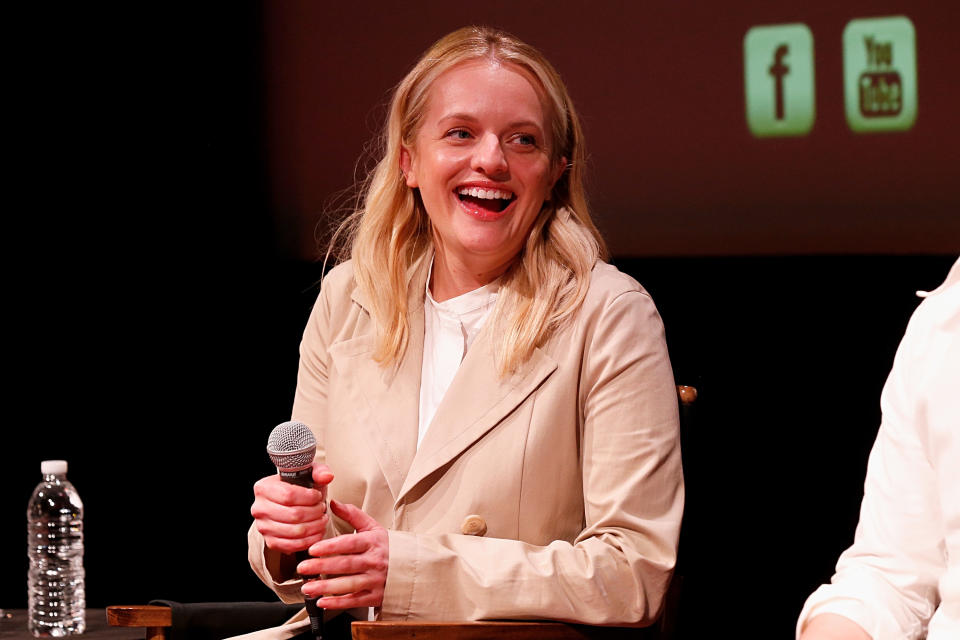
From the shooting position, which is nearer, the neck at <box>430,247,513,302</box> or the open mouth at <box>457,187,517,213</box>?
the open mouth at <box>457,187,517,213</box>

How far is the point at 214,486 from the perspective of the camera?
12.6 feet

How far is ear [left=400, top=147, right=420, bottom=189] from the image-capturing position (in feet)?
7.63

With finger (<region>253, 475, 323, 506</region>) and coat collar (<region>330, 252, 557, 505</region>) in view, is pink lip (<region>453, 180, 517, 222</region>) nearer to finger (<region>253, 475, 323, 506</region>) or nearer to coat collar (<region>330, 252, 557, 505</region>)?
coat collar (<region>330, 252, 557, 505</region>)

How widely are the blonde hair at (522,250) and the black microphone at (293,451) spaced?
0.50m

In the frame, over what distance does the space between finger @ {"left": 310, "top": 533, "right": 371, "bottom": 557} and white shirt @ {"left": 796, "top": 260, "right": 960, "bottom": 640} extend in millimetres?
762

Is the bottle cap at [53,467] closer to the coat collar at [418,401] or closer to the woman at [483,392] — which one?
the woman at [483,392]

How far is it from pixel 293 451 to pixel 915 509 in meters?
0.89

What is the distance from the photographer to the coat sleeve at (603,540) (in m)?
1.91

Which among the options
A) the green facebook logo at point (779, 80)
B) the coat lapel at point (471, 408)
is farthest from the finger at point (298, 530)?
the green facebook logo at point (779, 80)

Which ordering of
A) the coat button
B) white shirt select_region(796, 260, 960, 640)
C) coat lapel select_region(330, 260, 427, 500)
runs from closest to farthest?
white shirt select_region(796, 260, 960, 640) < the coat button < coat lapel select_region(330, 260, 427, 500)

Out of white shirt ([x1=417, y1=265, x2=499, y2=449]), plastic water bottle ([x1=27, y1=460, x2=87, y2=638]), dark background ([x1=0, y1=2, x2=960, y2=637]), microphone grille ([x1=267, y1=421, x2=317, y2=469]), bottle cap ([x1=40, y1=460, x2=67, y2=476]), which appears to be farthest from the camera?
dark background ([x1=0, y1=2, x2=960, y2=637])

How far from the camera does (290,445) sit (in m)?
1.70

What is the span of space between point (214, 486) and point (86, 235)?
96cm

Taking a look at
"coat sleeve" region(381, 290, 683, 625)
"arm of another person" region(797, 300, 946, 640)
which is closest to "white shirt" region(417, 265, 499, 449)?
"coat sleeve" region(381, 290, 683, 625)
